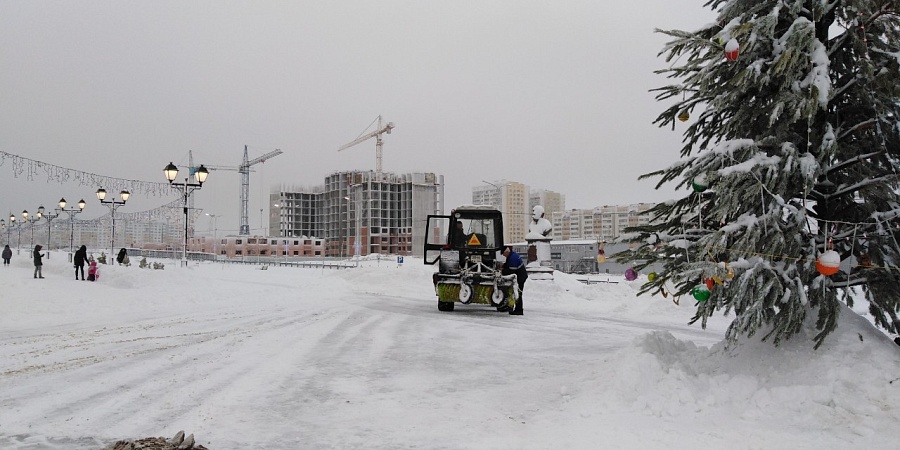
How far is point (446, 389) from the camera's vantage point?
6.49 metres

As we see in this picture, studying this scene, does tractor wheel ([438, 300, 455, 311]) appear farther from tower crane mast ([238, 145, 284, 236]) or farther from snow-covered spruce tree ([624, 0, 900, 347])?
tower crane mast ([238, 145, 284, 236])

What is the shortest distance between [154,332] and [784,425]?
11434 mm

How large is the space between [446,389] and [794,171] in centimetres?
458

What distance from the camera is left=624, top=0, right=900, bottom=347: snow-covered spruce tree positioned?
5.30 meters

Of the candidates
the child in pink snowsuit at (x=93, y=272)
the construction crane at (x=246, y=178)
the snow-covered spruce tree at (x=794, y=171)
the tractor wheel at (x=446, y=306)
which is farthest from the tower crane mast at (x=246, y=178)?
the snow-covered spruce tree at (x=794, y=171)

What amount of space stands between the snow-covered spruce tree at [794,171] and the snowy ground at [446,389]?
1.87ft

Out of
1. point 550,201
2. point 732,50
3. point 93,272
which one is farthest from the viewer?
point 550,201

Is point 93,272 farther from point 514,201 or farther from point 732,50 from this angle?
point 514,201

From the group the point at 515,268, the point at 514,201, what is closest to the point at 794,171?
the point at 515,268

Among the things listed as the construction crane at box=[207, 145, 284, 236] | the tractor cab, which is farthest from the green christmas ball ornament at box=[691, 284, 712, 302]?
the construction crane at box=[207, 145, 284, 236]

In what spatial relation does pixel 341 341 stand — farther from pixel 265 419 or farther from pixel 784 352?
pixel 784 352

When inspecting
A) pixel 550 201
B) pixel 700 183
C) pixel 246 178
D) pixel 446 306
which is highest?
pixel 246 178

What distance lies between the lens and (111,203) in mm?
31234

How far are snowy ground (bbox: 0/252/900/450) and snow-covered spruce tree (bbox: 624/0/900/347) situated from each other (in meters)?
0.57
